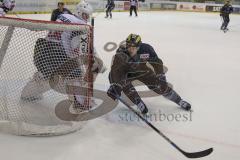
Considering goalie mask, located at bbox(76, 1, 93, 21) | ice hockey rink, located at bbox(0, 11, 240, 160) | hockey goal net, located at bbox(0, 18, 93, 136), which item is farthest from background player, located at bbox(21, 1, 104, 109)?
ice hockey rink, located at bbox(0, 11, 240, 160)

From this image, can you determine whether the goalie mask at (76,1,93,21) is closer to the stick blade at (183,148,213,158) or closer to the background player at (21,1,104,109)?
the background player at (21,1,104,109)

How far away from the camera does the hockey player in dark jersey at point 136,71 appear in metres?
3.38

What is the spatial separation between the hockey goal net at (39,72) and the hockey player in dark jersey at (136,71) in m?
0.40

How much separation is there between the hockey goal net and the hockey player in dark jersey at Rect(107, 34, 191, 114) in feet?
1.31

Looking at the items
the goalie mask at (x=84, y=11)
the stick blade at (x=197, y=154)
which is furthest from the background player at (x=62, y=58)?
the stick blade at (x=197, y=154)

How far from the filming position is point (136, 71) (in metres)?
3.59

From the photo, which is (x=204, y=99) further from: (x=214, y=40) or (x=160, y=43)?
(x=214, y=40)

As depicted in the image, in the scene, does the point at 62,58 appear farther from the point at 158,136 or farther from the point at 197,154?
the point at 197,154

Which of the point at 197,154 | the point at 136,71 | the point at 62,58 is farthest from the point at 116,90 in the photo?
→ the point at 197,154


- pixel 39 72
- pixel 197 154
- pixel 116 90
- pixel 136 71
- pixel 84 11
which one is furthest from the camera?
pixel 136 71

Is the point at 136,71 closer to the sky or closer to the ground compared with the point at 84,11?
closer to the ground

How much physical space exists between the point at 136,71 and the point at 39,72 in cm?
89

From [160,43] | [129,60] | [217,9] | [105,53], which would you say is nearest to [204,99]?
[129,60]

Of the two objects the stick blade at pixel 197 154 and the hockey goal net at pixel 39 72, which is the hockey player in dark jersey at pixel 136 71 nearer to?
the hockey goal net at pixel 39 72
